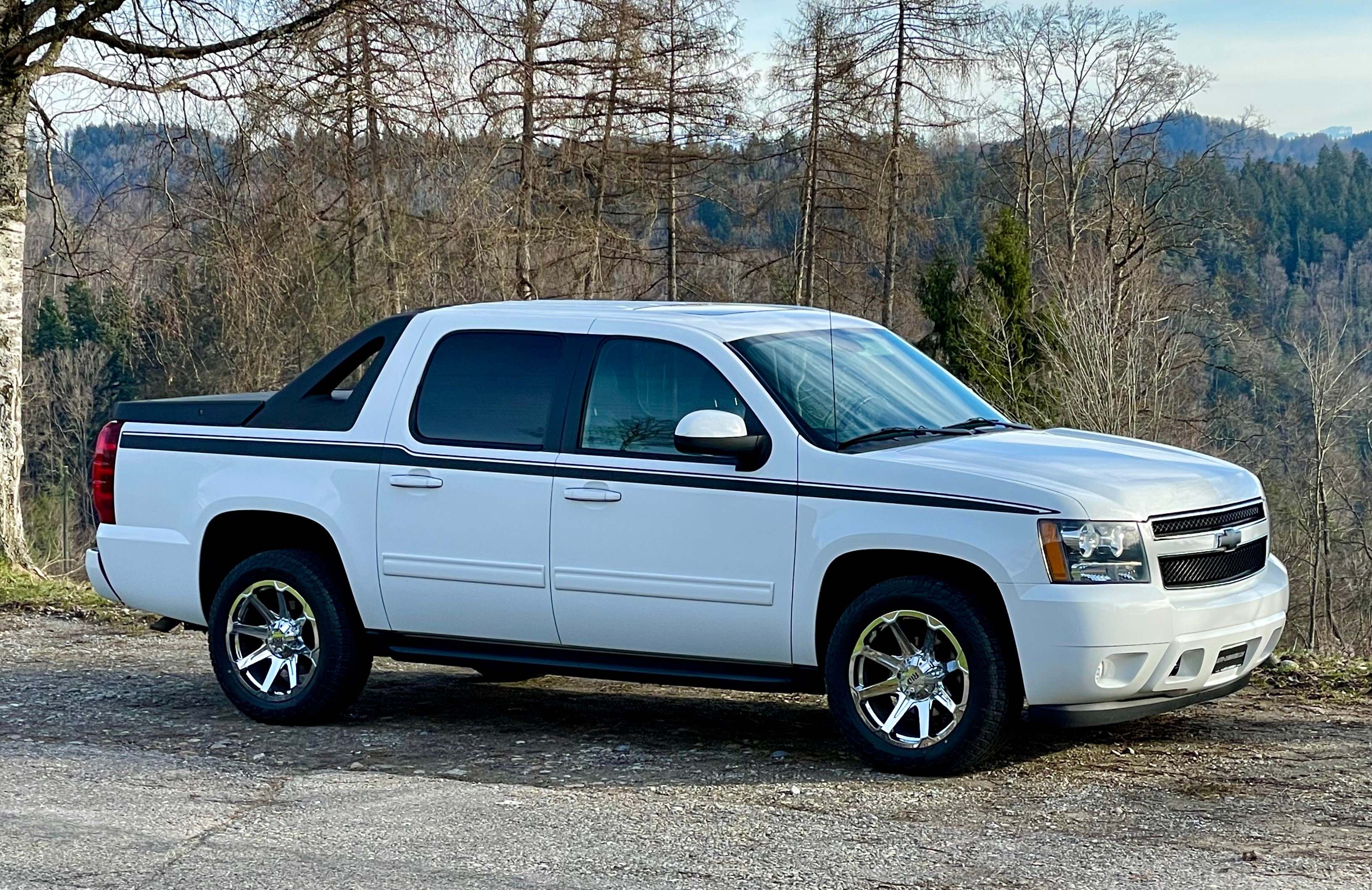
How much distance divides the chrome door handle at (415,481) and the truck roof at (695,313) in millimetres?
794

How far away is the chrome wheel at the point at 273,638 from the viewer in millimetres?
7414

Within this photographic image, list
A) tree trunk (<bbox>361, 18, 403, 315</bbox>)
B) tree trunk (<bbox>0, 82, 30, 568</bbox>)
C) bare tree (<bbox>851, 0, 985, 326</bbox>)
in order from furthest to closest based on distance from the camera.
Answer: bare tree (<bbox>851, 0, 985, 326</bbox>) < tree trunk (<bbox>361, 18, 403, 315</bbox>) < tree trunk (<bbox>0, 82, 30, 568</bbox>)

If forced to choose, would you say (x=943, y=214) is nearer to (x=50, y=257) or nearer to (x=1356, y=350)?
(x=1356, y=350)

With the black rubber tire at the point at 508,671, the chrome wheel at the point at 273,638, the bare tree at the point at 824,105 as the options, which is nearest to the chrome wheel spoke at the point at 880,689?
the black rubber tire at the point at 508,671

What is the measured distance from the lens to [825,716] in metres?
7.66

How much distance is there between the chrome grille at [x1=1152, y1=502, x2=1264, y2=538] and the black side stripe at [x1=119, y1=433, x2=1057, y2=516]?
46 centimetres

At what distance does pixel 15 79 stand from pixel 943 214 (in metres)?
30.4

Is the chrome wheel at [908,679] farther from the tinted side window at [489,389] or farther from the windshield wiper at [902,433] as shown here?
the tinted side window at [489,389]

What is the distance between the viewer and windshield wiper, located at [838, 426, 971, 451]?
253 inches

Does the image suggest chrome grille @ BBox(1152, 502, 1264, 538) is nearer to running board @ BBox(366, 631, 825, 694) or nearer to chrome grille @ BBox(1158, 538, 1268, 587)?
chrome grille @ BBox(1158, 538, 1268, 587)

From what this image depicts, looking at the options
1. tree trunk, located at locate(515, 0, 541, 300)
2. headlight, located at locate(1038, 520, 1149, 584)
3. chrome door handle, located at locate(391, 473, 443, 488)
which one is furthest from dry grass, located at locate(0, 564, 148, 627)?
tree trunk, located at locate(515, 0, 541, 300)

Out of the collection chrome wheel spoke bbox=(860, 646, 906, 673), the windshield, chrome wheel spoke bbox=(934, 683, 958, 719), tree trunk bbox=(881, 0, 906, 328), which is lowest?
chrome wheel spoke bbox=(934, 683, 958, 719)

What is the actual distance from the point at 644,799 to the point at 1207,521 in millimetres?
2415

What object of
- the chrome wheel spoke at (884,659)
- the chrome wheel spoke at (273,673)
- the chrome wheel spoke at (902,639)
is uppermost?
the chrome wheel spoke at (902,639)
